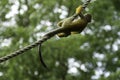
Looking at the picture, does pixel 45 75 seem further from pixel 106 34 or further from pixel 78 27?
pixel 78 27

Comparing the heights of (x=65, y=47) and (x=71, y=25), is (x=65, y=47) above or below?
above

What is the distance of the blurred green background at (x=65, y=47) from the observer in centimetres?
893

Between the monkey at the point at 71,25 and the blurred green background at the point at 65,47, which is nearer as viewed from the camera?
the monkey at the point at 71,25

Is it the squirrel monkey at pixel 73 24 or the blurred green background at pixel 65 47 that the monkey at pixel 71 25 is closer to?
the squirrel monkey at pixel 73 24

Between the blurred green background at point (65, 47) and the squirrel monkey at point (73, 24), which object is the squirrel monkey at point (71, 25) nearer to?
the squirrel monkey at point (73, 24)

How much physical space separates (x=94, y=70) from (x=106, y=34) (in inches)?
37.5

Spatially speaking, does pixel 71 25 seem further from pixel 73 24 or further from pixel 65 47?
pixel 65 47

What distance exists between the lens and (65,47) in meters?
9.05

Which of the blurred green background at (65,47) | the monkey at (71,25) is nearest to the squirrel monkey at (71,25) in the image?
the monkey at (71,25)

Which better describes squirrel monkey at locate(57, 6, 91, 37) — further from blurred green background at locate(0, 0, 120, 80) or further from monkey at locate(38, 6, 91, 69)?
blurred green background at locate(0, 0, 120, 80)

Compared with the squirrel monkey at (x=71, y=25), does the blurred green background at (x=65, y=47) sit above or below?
above

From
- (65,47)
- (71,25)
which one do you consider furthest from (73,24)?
(65,47)

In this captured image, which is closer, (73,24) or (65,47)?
(73,24)

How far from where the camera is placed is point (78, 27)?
286 centimetres
